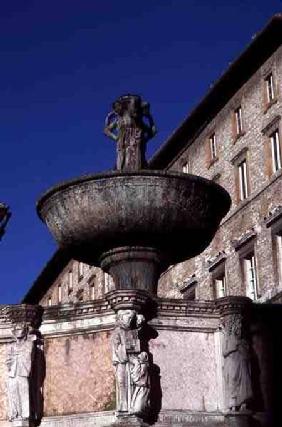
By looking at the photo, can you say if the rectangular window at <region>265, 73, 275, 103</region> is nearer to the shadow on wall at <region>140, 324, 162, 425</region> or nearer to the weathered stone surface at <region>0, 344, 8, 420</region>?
the shadow on wall at <region>140, 324, 162, 425</region>

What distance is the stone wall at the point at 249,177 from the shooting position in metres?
32.2

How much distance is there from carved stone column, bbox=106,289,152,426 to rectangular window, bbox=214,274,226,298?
81.6ft

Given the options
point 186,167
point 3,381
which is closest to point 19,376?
point 3,381

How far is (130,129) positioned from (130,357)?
157 inches

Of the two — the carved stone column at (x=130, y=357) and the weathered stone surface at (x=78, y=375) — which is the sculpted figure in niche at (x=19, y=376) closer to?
the weathered stone surface at (x=78, y=375)

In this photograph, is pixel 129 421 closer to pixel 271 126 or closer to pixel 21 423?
pixel 21 423

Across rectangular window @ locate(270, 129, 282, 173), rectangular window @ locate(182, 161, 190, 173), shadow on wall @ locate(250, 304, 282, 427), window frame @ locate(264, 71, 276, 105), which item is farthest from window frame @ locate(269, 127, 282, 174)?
shadow on wall @ locate(250, 304, 282, 427)

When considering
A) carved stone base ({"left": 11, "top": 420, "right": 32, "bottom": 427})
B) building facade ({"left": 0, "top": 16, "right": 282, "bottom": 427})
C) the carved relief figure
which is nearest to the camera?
the carved relief figure

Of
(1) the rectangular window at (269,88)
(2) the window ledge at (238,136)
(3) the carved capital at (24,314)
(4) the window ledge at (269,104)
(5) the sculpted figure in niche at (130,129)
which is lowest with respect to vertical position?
(3) the carved capital at (24,314)

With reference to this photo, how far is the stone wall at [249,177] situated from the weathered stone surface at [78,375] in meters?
20.6

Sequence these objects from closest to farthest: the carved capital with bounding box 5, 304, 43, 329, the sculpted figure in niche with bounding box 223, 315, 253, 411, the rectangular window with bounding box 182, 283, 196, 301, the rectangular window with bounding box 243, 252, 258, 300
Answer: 1. the sculpted figure in niche with bounding box 223, 315, 253, 411
2. the carved capital with bounding box 5, 304, 43, 329
3. the rectangular window with bounding box 243, 252, 258, 300
4. the rectangular window with bounding box 182, 283, 196, 301

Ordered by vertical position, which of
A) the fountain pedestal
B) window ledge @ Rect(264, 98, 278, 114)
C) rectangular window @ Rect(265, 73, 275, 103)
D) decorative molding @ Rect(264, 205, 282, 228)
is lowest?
the fountain pedestal

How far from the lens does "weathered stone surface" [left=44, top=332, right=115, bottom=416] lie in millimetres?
10203

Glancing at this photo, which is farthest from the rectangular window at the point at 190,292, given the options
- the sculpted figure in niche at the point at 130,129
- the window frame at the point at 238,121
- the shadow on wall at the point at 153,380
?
the shadow on wall at the point at 153,380
